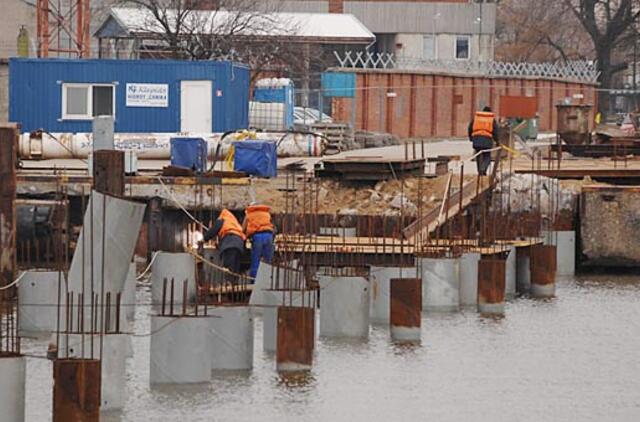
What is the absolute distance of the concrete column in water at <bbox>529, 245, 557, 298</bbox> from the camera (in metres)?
30.4

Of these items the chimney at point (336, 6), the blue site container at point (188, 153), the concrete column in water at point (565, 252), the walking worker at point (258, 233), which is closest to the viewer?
the walking worker at point (258, 233)

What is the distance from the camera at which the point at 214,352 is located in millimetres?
21906

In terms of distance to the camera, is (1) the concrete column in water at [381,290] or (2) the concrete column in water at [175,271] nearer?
(1) the concrete column in water at [381,290]

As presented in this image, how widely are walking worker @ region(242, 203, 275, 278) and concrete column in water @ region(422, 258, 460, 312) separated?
7.52ft

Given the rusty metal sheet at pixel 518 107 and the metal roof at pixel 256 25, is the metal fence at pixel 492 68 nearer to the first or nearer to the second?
the metal roof at pixel 256 25

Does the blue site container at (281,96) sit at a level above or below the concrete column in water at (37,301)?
above

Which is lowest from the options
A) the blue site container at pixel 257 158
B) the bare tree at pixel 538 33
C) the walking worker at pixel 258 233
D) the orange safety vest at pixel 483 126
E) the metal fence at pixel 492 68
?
the walking worker at pixel 258 233

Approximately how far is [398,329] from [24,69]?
2104 cm

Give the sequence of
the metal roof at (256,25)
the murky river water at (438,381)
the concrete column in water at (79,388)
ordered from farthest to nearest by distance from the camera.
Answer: the metal roof at (256,25) < the murky river water at (438,381) < the concrete column in water at (79,388)

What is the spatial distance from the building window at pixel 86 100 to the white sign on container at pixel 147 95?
0.44m

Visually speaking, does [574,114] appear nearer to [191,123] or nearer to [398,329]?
[191,123]

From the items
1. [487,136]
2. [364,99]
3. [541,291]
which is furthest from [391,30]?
[541,291]

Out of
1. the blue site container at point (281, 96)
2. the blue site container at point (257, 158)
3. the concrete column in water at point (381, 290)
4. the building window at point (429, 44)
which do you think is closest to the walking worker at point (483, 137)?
the blue site container at point (257, 158)

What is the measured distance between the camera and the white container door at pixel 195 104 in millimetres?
44219
